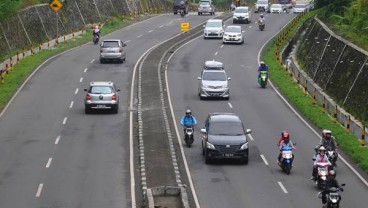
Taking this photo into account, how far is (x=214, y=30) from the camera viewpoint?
82062 mm

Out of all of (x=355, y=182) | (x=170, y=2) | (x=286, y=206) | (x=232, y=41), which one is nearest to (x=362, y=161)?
(x=355, y=182)

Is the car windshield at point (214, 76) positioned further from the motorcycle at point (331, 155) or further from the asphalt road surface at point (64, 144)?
the motorcycle at point (331, 155)

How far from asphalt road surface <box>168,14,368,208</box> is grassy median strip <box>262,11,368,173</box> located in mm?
765

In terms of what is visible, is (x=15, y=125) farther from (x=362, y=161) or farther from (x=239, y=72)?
(x=239, y=72)

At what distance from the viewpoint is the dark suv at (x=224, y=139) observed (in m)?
33.8

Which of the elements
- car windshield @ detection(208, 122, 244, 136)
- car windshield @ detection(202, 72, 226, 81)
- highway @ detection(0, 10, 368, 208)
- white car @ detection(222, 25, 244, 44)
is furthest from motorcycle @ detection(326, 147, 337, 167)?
white car @ detection(222, 25, 244, 44)

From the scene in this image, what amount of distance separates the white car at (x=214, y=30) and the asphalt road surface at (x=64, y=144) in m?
17.4

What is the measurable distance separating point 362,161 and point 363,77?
14.2 meters

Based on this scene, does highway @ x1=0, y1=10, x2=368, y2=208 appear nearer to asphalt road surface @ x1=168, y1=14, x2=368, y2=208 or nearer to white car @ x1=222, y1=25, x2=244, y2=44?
asphalt road surface @ x1=168, y1=14, x2=368, y2=208

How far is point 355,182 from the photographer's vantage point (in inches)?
1240

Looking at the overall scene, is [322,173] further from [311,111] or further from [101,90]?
[101,90]

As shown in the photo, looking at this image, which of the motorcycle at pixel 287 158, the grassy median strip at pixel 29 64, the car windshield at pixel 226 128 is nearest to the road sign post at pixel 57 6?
the grassy median strip at pixel 29 64

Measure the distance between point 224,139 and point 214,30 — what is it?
159 ft

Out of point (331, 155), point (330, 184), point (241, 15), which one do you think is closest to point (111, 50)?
point (331, 155)
